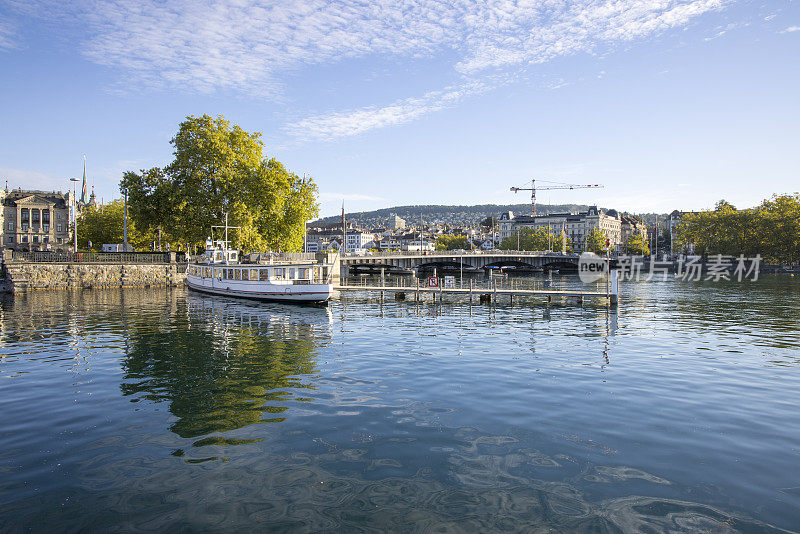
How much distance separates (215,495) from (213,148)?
5701 cm

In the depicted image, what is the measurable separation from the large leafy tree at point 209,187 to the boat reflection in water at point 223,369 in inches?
1144

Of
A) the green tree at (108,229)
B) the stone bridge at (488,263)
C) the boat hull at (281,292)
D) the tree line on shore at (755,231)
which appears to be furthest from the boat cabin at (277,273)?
the tree line on shore at (755,231)

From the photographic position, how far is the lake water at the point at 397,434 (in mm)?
8250

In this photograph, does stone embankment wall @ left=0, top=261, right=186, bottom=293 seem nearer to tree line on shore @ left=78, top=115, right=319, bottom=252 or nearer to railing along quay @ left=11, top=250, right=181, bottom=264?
railing along quay @ left=11, top=250, right=181, bottom=264

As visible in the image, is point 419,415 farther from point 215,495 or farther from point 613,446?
point 215,495

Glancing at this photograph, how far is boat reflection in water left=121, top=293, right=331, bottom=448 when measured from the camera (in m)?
13.0

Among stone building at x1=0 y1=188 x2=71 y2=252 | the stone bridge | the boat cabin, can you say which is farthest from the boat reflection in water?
stone building at x1=0 y1=188 x2=71 y2=252

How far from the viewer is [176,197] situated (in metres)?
58.4

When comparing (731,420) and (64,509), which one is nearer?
(64,509)

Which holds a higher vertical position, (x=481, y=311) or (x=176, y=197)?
(x=176, y=197)

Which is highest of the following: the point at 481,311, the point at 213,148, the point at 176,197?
the point at 213,148

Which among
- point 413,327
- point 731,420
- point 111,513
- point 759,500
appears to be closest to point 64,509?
point 111,513

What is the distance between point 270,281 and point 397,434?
36001mm

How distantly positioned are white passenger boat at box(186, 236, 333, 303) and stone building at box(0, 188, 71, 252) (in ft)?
247
